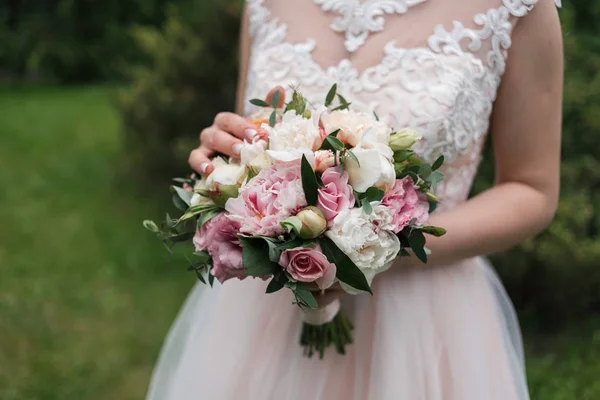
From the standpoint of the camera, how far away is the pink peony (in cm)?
112

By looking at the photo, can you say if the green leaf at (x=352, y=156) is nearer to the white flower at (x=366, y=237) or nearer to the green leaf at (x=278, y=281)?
the white flower at (x=366, y=237)

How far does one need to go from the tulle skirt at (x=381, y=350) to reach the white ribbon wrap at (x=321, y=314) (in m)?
0.18

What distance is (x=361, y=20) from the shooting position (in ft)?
5.27

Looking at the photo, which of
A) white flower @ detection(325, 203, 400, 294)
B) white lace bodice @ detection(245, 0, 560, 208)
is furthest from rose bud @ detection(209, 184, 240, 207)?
white lace bodice @ detection(245, 0, 560, 208)

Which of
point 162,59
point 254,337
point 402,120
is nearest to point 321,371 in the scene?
point 254,337

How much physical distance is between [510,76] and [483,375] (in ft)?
2.50

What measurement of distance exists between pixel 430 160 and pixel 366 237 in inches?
19.5

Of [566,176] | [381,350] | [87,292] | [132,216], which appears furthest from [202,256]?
[132,216]

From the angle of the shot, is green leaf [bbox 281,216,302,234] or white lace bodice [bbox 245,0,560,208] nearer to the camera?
green leaf [bbox 281,216,302,234]

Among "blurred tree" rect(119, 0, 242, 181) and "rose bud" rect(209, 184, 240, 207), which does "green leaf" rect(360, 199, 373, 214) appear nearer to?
"rose bud" rect(209, 184, 240, 207)

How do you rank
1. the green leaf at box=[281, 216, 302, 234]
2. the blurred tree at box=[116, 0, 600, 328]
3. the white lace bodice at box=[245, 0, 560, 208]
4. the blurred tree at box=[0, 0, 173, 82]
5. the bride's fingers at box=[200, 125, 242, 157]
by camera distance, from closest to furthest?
the green leaf at box=[281, 216, 302, 234] → the bride's fingers at box=[200, 125, 242, 157] → the white lace bodice at box=[245, 0, 560, 208] → the blurred tree at box=[116, 0, 600, 328] → the blurred tree at box=[0, 0, 173, 82]

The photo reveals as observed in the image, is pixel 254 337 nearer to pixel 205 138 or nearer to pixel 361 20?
pixel 205 138

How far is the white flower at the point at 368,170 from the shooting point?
1.16 metres

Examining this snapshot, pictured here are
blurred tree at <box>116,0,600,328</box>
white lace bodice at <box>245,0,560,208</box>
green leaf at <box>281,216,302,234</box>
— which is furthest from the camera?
blurred tree at <box>116,0,600,328</box>
